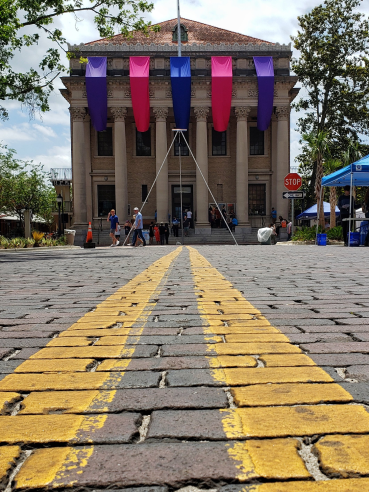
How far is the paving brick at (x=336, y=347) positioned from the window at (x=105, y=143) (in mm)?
41808

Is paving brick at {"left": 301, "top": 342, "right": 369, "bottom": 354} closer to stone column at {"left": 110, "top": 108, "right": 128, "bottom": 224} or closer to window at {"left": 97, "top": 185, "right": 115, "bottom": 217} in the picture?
stone column at {"left": 110, "top": 108, "right": 128, "bottom": 224}

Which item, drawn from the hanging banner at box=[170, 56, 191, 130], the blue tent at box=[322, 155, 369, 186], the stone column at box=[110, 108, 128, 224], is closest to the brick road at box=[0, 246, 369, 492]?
the blue tent at box=[322, 155, 369, 186]

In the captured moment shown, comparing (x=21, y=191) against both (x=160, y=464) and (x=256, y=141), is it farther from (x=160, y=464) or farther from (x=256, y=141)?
(x=160, y=464)

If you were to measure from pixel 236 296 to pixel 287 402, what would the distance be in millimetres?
3473

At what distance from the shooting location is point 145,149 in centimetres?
4419

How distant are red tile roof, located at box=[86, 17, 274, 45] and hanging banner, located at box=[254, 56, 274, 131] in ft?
19.7

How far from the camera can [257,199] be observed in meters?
43.9

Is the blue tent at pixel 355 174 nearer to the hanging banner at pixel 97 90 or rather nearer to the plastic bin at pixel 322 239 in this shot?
the plastic bin at pixel 322 239

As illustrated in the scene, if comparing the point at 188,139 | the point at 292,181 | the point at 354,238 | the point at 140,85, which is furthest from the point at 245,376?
the point at 188,139

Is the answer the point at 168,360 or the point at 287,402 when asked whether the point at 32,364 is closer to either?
the point at 168,360

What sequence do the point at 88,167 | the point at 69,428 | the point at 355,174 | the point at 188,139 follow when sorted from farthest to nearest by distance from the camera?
1. the point at 188,139
2. the point at 88,167
3. the point at 355,174
4. the point at 69,428

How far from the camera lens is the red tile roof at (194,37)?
4541 cm

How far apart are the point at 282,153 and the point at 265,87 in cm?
547

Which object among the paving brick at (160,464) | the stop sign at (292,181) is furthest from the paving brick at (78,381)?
the stop sign at (292,181)
